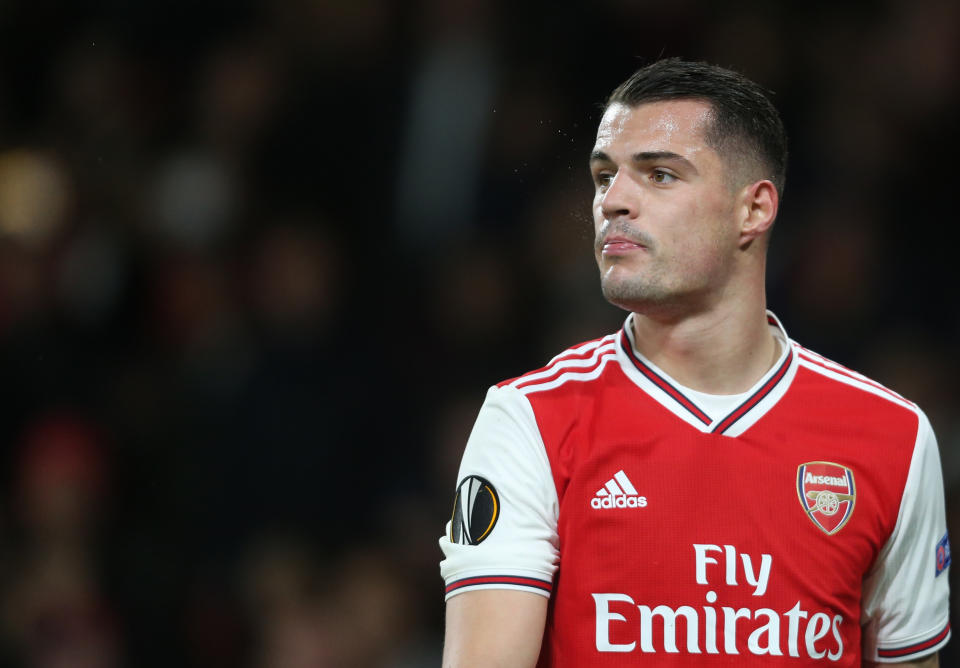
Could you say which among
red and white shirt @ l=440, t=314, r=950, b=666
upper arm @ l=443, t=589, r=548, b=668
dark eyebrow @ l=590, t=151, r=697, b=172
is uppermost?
dark eyebrow @ l=590, t=151, r=697, b=172

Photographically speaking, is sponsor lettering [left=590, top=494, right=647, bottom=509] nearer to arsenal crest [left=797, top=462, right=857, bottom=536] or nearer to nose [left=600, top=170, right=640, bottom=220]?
arsenal crest [left=797, top=462, right=857, bottom=536]

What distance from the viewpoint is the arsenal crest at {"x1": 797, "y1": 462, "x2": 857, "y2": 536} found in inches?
87.2

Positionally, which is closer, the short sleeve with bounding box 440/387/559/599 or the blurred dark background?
the short sleeve with bounding box 440/387/559/599

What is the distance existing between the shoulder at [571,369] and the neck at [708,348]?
0.09m

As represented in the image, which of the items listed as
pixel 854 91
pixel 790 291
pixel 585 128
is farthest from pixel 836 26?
pixel 585 128

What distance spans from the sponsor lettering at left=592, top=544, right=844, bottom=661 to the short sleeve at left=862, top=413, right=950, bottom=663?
24 centimetres

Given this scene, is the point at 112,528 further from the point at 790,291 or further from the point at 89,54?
the point at 790,291

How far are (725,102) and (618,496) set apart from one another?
31.9 inches

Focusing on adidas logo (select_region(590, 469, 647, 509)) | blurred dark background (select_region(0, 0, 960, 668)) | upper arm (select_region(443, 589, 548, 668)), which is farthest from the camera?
blurred dark background (select_region(0, 0, 960, 668))

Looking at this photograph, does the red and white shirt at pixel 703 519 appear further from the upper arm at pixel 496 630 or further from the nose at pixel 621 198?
the nose at pixel 621 198

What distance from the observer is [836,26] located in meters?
4.30

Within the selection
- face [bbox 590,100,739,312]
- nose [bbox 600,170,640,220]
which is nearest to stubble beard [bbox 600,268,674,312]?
face [bbox 590,100,739,312]

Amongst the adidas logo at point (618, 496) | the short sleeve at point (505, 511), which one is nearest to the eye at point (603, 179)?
the short sleeve at point (505, 511)

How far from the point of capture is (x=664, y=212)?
7.33 ft
